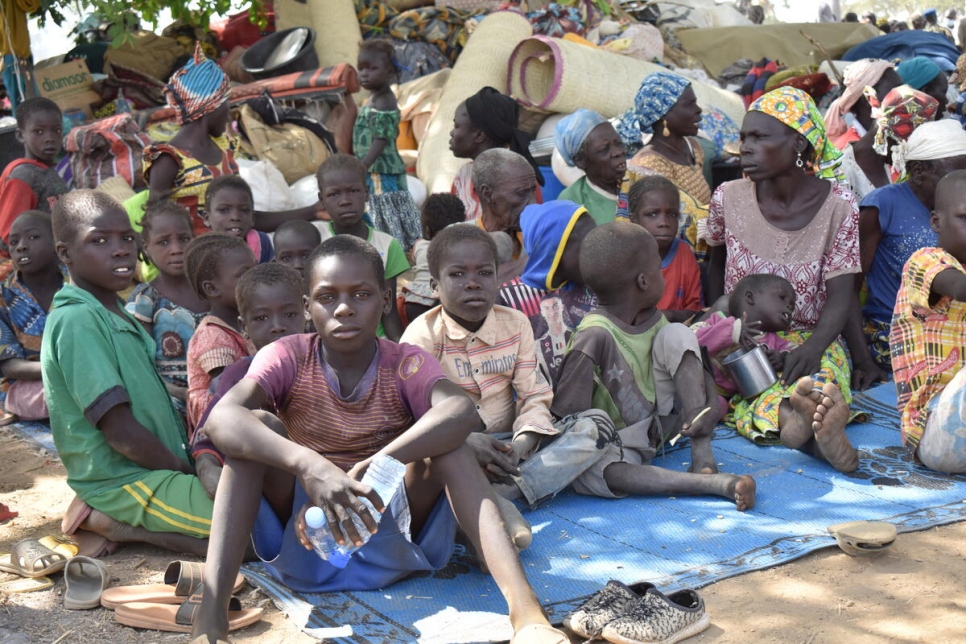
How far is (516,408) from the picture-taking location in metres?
3.82

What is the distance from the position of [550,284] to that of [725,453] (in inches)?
41.5

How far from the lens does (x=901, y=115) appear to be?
536cm

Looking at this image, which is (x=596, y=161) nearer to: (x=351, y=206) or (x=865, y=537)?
(x=351, y=206)

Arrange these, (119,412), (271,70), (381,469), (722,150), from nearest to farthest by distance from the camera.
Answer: (381,469) → (119,412) → (722,150) → (271,70)

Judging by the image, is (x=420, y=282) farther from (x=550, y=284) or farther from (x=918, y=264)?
(x=918, y=264)

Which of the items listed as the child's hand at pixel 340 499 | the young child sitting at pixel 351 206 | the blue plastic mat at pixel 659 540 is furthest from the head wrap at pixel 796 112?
the child's hand at pixel 340 499

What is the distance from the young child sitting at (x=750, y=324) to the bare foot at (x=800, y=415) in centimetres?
36

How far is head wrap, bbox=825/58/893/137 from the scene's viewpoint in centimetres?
663

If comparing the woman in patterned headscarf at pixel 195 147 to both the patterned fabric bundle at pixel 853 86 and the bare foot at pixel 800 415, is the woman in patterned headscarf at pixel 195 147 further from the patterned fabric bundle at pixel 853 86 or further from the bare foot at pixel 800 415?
the patterned fabric bundle at pixel 853 86

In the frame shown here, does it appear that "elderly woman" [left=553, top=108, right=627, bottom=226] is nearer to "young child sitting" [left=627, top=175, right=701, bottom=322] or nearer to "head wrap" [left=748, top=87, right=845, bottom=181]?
"young child sitting" [left=627, top=175, right=701, bottom=322]

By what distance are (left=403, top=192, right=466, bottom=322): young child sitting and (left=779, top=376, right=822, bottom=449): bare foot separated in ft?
5.98

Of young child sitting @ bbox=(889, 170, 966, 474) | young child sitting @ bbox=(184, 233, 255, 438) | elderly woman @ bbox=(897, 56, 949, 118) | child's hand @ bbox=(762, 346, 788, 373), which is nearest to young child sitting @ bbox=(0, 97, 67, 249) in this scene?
young child sitting @ bbox=(184, 233, 255, 438)

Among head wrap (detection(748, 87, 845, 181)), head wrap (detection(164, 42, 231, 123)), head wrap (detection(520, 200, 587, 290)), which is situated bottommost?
head wrap (detection(520, 200, 587, 290))

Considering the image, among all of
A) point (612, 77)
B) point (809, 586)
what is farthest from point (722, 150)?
point (809, 586)
